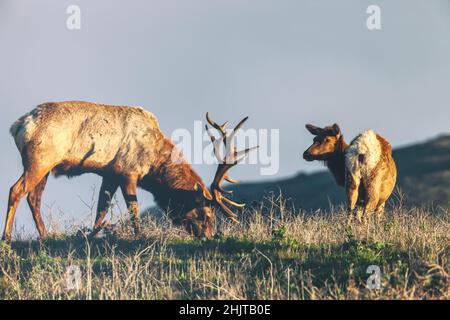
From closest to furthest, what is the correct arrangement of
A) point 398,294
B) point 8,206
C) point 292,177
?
1. point 398,294
2. point 8,206
3. point 292,177

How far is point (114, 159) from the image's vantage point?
16.8 metres

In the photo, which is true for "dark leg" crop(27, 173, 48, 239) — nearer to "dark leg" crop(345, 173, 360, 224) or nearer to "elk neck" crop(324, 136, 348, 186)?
"elk neck" crop(324, 136, 348, 186)

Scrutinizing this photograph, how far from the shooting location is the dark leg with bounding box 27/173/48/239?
16.2m

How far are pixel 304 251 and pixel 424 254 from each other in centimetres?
175

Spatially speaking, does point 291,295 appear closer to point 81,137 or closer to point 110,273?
point 110,273

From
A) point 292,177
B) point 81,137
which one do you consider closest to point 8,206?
point 81,137

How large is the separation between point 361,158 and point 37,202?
240 inches

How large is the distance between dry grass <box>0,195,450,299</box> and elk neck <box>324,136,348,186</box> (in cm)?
104

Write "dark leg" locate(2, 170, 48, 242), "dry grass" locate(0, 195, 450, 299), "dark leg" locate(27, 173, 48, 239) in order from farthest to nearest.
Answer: "dark leg" locate(27, 173, 48, 239), "dark leg" locate(2, 170, 48, 242), "dry grass" locate(0, 195, 450, 299)

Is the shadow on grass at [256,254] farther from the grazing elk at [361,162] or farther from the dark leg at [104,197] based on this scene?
the dark leg at [104,197]

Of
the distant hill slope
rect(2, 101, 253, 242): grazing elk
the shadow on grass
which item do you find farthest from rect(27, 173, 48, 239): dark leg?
the distant hill slope

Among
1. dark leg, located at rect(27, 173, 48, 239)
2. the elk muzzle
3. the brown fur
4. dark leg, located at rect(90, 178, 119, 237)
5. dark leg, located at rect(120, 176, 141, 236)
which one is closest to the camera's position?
the brown fur

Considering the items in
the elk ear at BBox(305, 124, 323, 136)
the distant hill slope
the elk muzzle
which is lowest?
the distant hill slope
